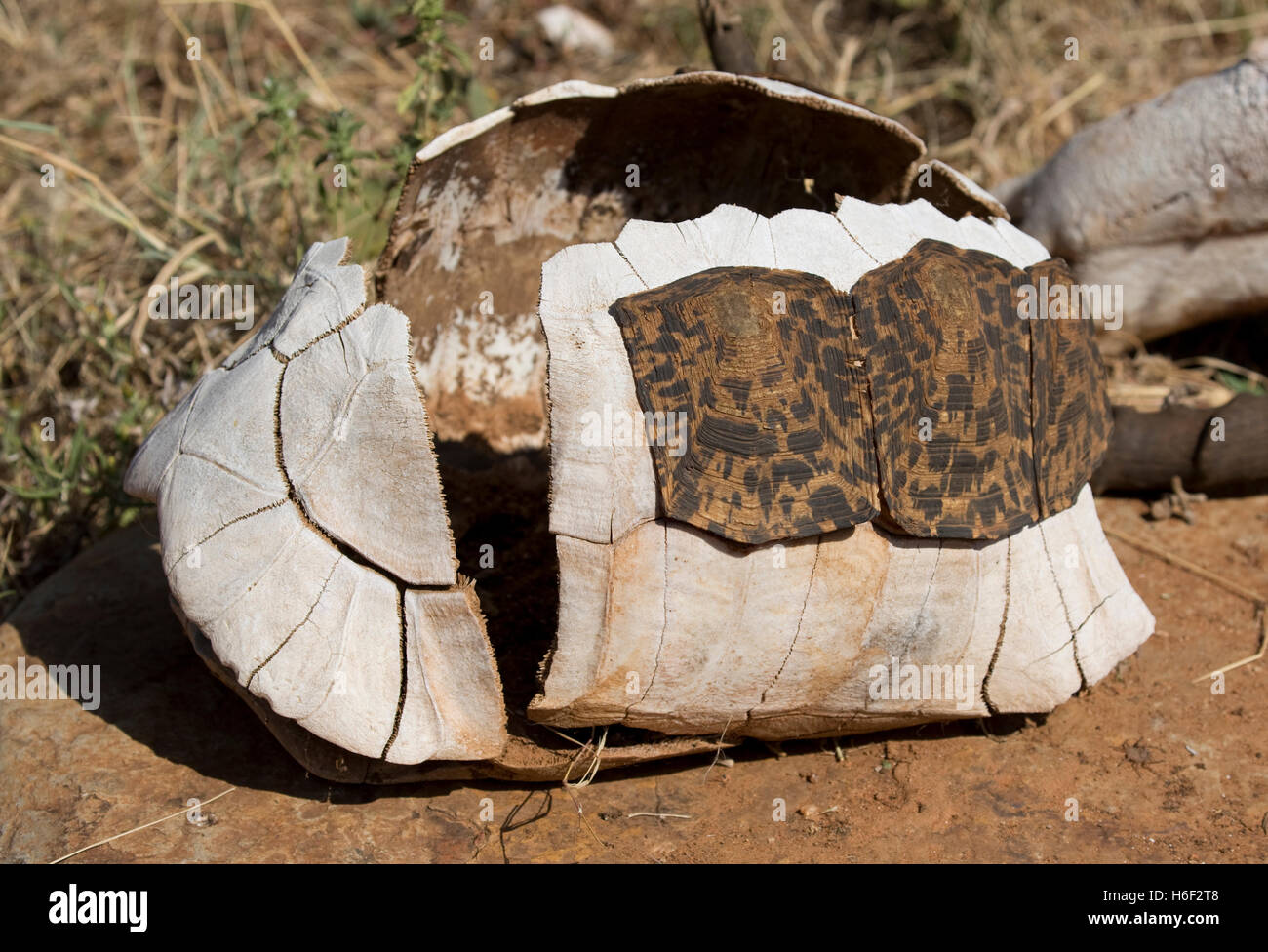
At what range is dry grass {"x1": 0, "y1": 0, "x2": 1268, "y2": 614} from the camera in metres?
4.64

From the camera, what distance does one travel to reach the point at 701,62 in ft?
22.6

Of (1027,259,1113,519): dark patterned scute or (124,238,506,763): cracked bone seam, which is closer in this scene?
(124,238,506,763): cracked bone seam

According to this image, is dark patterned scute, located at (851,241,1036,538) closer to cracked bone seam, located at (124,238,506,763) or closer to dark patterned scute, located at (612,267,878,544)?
dark patterned scute, located at (612,267,878,544)

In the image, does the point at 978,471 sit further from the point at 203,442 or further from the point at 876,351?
the point at 203,442

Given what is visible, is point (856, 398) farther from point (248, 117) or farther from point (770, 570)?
point (248, 117)

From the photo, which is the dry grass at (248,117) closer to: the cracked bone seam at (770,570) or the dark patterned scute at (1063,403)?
the cracked bone seam at (770,570)

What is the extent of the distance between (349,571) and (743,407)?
103 centimetres

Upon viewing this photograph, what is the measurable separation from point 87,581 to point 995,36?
5824 mm

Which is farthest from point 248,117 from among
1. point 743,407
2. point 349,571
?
point 743,407

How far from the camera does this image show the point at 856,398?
275 centimetres

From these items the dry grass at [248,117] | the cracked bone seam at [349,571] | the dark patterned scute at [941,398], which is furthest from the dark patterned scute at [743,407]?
the dry grass at [248,117]

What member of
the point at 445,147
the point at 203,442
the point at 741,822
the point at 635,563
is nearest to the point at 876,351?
the point at 635,563

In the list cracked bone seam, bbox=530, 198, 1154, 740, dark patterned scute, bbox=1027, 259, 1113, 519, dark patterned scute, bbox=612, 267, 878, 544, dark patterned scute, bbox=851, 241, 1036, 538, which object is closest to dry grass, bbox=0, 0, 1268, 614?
cracked bone seam, bbox=530, 198, 1154, 740

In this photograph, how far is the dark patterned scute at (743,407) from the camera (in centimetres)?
263
